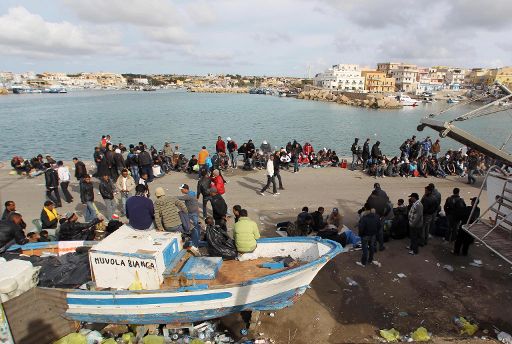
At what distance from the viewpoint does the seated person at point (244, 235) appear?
21.9 feet

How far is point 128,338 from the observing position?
228 inches

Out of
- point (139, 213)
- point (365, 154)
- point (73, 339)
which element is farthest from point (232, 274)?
point (365, 154)

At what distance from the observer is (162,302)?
5.59 meters

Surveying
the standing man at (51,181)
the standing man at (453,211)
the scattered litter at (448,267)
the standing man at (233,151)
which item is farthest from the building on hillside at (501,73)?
the standing man at (51,181)

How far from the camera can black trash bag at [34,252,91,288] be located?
6.02 meters

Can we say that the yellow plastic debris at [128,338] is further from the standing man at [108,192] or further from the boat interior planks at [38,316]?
the standing man at [108,192]

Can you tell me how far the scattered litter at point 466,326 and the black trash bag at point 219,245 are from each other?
4199 mm

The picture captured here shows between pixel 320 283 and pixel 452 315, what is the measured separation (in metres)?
2.46

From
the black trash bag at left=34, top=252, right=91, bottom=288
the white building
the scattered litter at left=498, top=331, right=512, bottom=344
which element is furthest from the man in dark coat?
the white building

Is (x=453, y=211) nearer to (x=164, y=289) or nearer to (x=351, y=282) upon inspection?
(x=351, y=282)

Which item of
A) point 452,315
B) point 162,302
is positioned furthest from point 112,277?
point 452,315

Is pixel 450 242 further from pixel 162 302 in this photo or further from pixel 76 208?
pixel 76 208

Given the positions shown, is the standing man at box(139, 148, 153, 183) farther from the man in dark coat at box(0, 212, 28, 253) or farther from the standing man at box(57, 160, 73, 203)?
the man in dark coat at box(0, 212, 28, 253)

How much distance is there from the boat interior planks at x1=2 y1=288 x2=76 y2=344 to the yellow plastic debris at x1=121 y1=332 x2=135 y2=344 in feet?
3.06
